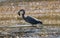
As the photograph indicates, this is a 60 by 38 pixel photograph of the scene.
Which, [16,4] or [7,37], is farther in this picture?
[16,4]

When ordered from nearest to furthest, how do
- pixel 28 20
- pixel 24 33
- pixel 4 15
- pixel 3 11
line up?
pixel 24 33 → pixel 28 20 → pixel 4 15 → pixel 3 11

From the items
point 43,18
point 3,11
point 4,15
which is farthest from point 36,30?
point 3,11

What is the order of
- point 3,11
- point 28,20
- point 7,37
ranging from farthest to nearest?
point 3,11, point 28,20, point 7,37

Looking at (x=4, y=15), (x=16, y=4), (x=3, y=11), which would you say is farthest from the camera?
(x=16, y=4)

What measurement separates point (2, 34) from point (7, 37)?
290 millimetres

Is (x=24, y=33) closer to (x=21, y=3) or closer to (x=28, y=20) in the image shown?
(x=28, y=20)

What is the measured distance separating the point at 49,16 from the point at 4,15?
1.61 metres

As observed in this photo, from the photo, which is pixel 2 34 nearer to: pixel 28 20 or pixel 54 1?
pixel 28 20

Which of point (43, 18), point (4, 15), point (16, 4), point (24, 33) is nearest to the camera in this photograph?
point (24, 33)

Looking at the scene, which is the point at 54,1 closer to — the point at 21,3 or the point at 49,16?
the point at 21,3

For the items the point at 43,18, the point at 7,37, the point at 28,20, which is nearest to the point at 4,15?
the point at 43,18

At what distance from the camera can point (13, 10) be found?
489 inches

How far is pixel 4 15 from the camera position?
449 inches

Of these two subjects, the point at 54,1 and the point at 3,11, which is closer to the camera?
the point at 3,11
